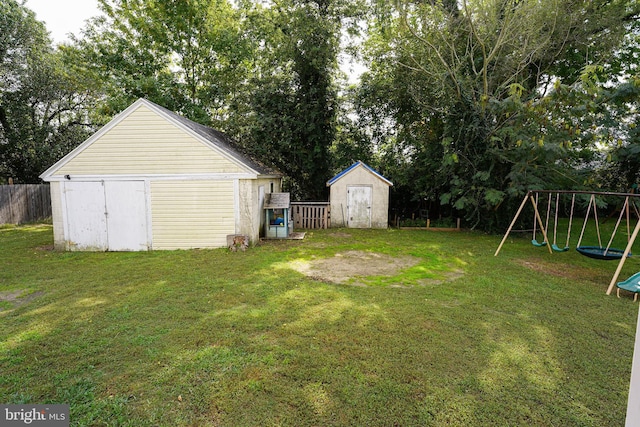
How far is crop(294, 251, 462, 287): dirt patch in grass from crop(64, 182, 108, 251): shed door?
6698 mm

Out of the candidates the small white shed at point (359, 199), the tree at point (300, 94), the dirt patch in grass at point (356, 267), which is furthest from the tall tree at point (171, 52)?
the dirt patch in grass at point (356, 267)

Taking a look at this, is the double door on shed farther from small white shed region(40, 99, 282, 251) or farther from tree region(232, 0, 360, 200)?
tree region(232, 0, 360, 200)

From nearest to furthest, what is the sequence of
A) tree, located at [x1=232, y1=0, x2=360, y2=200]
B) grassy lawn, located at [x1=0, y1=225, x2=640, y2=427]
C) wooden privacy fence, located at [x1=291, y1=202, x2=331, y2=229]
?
grassy lawn, located at [x1=0, y1=225, x2=640, y2=427] < wooden privacy fence, located at [x1=291, y1=202, x2=331, y2=229] < tree, located at [x1=232, y1=0, x2=360, y2=200]

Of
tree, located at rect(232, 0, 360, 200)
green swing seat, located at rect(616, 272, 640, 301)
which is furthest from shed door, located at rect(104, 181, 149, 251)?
green swing seat, located at rect(616, 272, 640, 301)

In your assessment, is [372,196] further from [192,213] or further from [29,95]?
[29,95]

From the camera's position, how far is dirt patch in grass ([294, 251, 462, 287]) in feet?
24.4

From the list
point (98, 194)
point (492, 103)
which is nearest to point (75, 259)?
point (98, 194)

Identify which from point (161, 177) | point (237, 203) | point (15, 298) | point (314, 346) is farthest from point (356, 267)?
point (15, 298)

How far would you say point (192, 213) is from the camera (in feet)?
34.1

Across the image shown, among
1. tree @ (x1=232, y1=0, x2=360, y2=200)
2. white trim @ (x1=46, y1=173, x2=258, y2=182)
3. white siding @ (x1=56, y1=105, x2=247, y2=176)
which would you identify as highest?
tree @ (x1=232, y1=0, x2=360, y2=200)

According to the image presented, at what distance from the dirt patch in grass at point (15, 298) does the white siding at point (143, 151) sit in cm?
461

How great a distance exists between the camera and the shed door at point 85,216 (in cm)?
1010

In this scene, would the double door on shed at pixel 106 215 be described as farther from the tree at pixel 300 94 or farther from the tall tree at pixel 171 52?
the tall tree at pixel 171 52

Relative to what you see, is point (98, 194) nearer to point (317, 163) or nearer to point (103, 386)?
point (103, 386)
